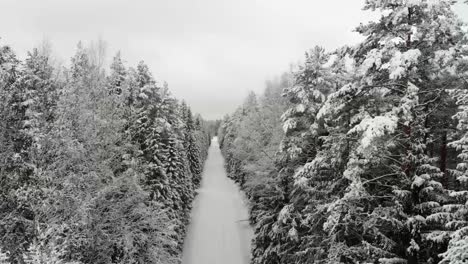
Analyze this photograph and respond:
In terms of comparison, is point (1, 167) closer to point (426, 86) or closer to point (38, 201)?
point (38, 201)

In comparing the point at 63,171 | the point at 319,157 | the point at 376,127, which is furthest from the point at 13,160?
the point at 376,127

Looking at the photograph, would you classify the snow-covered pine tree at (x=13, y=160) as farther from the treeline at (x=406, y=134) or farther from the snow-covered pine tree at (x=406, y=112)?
the snow-covered pine tree at (x=406, y=112)

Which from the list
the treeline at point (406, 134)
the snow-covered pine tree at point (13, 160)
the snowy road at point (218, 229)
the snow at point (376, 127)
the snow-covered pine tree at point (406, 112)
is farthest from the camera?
the snowy road at point (218, 229)

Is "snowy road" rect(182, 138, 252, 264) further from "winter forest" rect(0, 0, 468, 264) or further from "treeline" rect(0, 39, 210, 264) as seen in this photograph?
"treeline" rect(0, 39, 210, 264)

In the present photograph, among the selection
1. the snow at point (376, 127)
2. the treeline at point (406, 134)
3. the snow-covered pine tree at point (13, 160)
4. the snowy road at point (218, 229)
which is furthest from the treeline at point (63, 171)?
the snowy road at point (218, 229)

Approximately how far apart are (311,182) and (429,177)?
8188 millimetres

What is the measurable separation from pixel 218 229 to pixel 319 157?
36.2 metres

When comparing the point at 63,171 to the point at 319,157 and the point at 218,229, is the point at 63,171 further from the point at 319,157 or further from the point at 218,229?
the point at 218,229

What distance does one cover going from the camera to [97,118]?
60.5 feet

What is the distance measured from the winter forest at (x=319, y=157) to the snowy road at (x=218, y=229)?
952cm

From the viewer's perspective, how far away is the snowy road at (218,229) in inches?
1599

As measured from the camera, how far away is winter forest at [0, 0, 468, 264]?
10328 mm

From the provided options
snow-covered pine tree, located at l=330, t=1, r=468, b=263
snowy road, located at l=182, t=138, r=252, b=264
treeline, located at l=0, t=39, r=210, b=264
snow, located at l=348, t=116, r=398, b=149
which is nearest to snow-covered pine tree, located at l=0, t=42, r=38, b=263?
treeline, located at l=0, t=39, r=210, b=264

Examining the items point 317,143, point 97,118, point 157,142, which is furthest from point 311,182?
point 157,142
